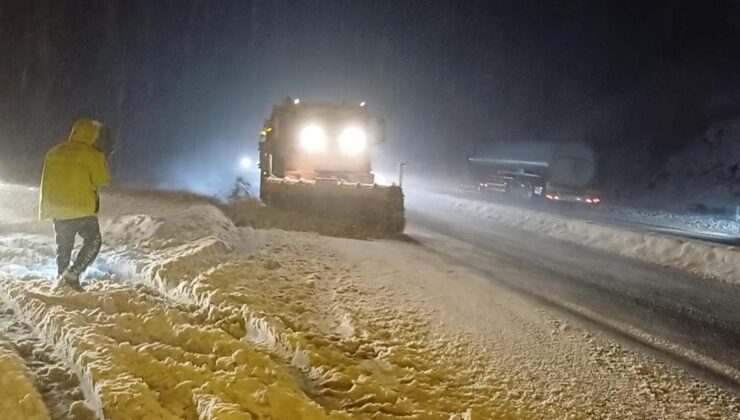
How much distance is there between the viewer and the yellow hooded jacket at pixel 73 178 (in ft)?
22.9

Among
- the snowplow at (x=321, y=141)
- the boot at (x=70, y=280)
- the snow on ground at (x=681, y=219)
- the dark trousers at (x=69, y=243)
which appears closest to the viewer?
the boot at (x=70, y=280)

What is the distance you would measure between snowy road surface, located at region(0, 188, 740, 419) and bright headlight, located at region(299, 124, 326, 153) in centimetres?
807

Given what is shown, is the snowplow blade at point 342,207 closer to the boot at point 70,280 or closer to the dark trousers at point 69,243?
the dark trousers at point 69,243

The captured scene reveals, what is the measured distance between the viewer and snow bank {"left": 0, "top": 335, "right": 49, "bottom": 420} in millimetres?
4113

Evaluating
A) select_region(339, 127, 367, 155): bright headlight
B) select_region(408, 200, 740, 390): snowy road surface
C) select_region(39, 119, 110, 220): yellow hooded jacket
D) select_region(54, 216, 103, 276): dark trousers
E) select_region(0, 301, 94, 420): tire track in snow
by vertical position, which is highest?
select_region(339, 127, 367, 155): bright headlight

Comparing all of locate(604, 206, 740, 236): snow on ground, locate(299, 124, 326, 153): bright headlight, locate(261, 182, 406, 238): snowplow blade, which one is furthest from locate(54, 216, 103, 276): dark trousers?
locate(604, 206, 740, 236): snow on ground

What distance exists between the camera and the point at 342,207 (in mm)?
13836

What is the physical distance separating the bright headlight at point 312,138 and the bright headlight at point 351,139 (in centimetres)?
51

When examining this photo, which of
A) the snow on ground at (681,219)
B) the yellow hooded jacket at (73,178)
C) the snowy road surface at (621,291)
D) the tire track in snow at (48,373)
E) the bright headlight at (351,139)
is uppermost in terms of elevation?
the bright headlight at (351,139)

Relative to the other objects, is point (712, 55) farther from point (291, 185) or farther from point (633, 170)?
point (291, 185)

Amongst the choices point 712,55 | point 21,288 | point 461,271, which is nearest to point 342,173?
point 461,271

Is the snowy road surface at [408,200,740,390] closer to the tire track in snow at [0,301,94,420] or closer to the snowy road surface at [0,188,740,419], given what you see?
the snowy road surface at [0,188,740,419]

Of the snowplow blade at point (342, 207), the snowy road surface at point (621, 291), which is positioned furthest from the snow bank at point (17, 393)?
the snowplow blade at point (342, 207)

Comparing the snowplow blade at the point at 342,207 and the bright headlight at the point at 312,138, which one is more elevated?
the bright headlight at the point at 312,138
